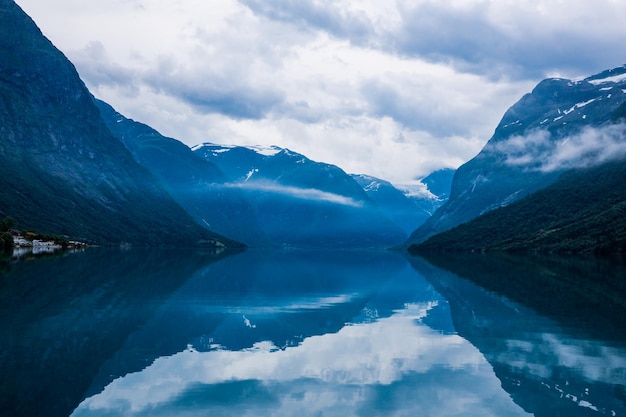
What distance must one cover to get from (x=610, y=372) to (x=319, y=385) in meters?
11.5

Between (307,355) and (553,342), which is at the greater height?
(553,342)

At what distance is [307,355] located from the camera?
28516 millimetres

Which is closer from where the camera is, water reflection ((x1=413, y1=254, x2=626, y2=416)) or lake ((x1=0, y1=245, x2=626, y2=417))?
lake ((x1=0, y1=245, x2=626, y2=417))

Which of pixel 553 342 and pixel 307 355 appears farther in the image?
pixel 553 342

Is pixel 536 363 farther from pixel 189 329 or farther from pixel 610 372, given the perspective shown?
pixel 189 329

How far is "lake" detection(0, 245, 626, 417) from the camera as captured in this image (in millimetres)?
20312

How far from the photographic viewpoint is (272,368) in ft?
84.2

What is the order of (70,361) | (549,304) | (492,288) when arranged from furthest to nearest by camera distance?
(492,288) < (549,304) < (70,361)

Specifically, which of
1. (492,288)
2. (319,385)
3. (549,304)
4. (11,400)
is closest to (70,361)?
(11,400)

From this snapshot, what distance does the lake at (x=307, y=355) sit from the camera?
66.6ft

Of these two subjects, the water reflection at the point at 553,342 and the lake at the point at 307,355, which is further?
the water reflection at the point at 553,342

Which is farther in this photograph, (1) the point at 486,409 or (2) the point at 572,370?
(2) the point at 572,370

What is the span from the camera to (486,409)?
65.6ft

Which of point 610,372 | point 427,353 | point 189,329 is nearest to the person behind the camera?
point 610,372
